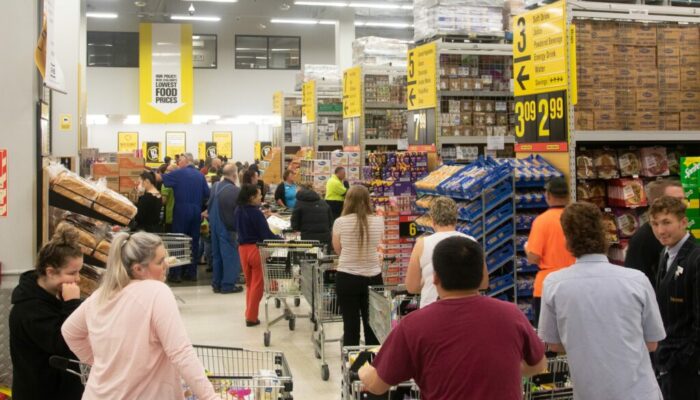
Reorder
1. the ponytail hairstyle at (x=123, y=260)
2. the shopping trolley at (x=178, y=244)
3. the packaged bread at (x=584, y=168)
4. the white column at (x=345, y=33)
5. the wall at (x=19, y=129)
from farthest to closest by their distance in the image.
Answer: the white column at (x=345, y=33), the shopping trolley at (x=178, y=244), the packaged bread at (x=584, y=168), the wall at (x=19, y=129), the ponytail hairstyle at (x=123, y=260)

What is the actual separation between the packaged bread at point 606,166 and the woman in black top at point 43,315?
4278 millimetres

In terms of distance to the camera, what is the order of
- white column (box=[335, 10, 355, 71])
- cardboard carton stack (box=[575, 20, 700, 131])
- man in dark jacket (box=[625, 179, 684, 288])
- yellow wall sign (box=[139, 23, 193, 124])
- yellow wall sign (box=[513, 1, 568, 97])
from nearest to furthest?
man in dark jacket (box=[625, 179, 684, 288]), yellow wall sign (box=[513, 1, 568, 97]), cardboard carton stack (box=[575, 20, 700, 131]), white column (box=[335, 10, 355, 71]), yellow wall sign (box=[139, 23, 193, 124])

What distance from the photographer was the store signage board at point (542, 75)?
231 inches

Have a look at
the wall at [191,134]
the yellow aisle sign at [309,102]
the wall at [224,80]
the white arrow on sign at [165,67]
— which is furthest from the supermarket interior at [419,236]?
the wall at [191,134]

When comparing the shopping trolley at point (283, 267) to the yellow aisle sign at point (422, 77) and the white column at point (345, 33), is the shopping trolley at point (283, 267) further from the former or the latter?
the white column at point (345, 33)

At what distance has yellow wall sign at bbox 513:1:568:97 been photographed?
19.1 feet

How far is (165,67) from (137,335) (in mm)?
22749

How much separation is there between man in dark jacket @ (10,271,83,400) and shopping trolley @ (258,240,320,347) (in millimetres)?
3811

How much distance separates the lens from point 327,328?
27.2 ft

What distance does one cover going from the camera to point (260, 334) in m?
8.07

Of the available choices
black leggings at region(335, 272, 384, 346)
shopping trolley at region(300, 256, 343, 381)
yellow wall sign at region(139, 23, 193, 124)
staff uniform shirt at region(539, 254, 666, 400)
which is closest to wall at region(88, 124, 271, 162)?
yellow wall sign at region(139, 23, 193, 124)

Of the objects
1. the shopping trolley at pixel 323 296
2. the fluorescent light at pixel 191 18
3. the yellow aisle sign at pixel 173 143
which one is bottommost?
the shopping trolley at pixel 323 296

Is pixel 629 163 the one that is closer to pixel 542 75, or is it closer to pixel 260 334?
pixel 542 75

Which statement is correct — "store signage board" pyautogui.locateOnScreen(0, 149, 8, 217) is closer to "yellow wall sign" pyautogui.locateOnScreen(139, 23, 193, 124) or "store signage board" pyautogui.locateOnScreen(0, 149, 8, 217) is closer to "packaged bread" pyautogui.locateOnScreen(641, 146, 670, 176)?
"packaged bread" pyautogui.locateOnScreen(641, 146, 670, 176)
